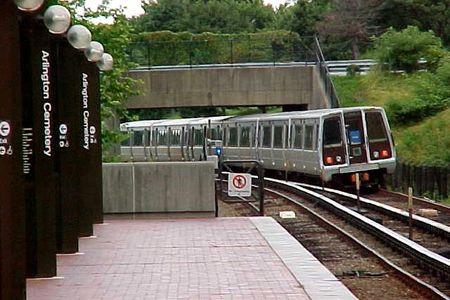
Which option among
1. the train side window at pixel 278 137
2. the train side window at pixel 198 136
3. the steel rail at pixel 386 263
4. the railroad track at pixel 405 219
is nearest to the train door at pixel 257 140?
the train side window at pixel 278 137

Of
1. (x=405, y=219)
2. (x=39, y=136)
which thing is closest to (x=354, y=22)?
(x=405, y=219)

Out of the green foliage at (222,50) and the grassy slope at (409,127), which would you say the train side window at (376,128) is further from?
the green foliage at (222,50)

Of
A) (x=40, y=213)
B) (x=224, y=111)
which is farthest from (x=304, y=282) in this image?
(x=224, y=111)

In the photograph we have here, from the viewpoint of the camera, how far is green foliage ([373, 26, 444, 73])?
1843 inches

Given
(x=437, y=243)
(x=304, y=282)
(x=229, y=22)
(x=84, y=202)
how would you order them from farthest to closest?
1. (x=229, y=22)
2. (x=437, y=243)
3. (x=84, y=202)
4. (x=304, y=282)

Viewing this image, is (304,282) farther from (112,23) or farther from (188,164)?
(112,23)

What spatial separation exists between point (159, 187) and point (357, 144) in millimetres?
13228

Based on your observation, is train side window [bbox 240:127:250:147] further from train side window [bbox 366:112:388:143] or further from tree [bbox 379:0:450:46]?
tree [bbox 379:0:450:46]

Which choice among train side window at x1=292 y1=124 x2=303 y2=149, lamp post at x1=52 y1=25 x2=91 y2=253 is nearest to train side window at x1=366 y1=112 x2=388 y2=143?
train side window at x1=292 y1=124 x2=303 y2=149

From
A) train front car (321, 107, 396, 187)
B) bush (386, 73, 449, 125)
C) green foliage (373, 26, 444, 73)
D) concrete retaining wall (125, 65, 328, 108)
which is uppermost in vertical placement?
green foliage (373, 26, 444, 73)

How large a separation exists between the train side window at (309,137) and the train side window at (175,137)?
56.1 ft

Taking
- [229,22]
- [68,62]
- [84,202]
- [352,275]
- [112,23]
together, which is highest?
[229,22]

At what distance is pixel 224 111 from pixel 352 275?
197 ft

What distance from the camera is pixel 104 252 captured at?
15.0m
